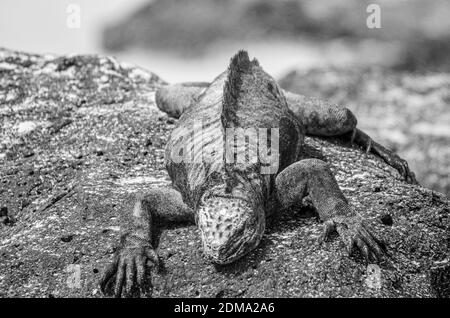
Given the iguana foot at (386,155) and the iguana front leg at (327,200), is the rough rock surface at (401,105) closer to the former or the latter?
the iguana foot at (386,155)

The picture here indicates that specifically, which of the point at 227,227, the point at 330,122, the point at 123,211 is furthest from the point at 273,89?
the point at 227,227

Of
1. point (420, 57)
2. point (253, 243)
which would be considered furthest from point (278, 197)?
point (420, 57)

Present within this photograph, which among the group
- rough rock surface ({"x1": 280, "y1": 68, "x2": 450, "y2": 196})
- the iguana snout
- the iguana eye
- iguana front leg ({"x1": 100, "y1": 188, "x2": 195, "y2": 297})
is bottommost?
rough rock surface ({"x1": 280, "y1": 68, "x2": 450, "y2": 196})

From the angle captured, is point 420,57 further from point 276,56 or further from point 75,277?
point 75,277

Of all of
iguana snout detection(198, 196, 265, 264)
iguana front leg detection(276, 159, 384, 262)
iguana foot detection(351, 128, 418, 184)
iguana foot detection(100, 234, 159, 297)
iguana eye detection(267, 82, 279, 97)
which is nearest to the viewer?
iguana snout detection(198, 196, 265, 264)

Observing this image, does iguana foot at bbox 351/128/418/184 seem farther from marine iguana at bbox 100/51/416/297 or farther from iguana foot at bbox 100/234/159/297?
iguana foot at bbox 100/234/159/297

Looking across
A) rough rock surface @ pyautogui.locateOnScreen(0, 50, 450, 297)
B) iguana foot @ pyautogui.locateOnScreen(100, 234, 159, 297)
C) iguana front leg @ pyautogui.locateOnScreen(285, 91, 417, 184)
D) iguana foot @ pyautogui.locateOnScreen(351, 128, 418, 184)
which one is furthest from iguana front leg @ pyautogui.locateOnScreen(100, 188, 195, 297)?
iguana foot @ pyautogui.locateOnScreen(351, 128, 418, 184)

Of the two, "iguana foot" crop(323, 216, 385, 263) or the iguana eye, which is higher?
the iguana eye
